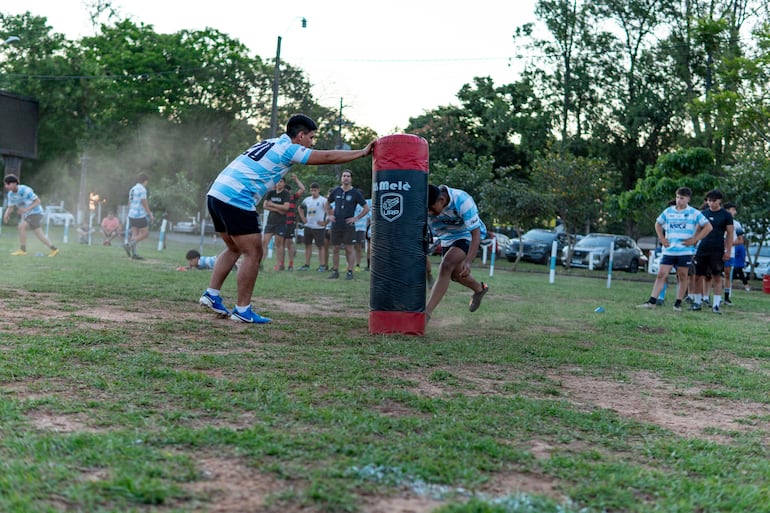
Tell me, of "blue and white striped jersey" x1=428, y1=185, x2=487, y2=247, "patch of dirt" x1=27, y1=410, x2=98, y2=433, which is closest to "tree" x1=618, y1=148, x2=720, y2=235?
"blue and white striped jersey" x1=428, y1=185, x2=487, y2=247

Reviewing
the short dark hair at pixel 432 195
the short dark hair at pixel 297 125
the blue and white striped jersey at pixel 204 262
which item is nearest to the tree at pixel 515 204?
the blue and white striped jersey at pixel 204 262

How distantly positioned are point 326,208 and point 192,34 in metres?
33.5

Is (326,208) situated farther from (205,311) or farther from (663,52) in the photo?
(663,52)

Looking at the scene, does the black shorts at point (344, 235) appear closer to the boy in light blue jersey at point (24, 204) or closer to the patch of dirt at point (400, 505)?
the boy in light blue jersey at point (24, 204)

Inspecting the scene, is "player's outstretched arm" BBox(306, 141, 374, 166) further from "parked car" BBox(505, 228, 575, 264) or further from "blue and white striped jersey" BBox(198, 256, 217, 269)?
"parked car" BBox(505, 228, 575, 264)

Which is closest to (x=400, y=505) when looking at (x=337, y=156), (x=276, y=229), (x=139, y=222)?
(x=337, y=156)

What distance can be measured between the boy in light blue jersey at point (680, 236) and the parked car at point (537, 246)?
66.3 ft

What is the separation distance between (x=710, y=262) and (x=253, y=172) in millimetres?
8562

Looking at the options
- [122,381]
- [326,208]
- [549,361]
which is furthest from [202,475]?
[326,208]

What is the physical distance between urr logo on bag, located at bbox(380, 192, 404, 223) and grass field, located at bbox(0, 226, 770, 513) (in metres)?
1.13

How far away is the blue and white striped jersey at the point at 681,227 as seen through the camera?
1221cm

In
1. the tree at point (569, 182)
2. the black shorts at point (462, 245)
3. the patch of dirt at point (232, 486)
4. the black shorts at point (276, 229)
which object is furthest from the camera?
the tree at point (569, 182)

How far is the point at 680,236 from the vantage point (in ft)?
40.2

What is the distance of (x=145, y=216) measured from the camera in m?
18.7
